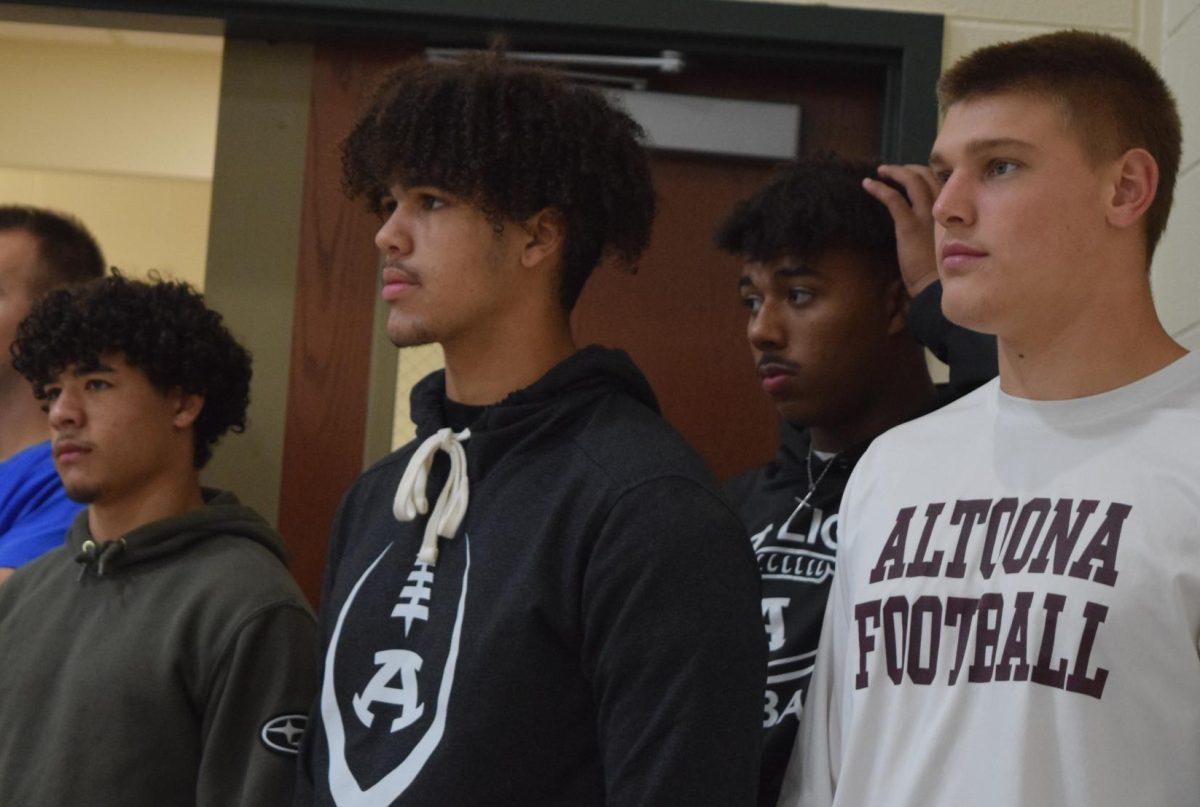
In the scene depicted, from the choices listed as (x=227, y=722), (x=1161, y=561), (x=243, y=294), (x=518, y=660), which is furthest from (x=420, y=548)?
(x=243, y=294)

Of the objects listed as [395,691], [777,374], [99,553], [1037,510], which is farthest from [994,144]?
[99,553]

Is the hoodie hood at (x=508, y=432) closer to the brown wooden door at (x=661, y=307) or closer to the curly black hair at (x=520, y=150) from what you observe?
the curly black hair at (x=520, y=150)

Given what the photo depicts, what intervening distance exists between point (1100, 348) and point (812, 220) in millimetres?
681

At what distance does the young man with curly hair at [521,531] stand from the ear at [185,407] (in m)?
0.54

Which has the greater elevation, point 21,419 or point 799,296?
point 799,296

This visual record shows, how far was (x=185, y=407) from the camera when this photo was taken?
227cm

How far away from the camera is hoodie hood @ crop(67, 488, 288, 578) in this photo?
2047 mm

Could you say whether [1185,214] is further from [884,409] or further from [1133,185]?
[1133,185]

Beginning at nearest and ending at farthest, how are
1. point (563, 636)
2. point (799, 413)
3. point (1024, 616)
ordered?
point (1024, 616), point (563, 636), point (799, 413)

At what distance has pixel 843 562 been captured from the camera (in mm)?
1554

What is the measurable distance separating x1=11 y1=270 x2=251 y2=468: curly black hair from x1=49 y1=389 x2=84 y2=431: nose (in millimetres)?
68

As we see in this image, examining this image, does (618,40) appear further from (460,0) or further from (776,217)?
(776,217)

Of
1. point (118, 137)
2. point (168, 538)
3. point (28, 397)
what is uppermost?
point (118, 137)

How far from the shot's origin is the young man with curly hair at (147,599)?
1.85 m
